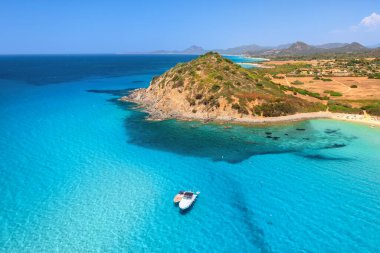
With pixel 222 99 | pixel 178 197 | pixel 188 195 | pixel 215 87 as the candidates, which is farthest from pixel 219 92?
pixel 178 197

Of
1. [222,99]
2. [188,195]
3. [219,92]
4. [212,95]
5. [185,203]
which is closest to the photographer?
[185,203]

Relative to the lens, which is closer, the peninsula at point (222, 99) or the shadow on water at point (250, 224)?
the shadow on water at point (250, 224)

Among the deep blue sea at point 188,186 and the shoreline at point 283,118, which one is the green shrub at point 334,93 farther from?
the deep blue sea at point 188,186

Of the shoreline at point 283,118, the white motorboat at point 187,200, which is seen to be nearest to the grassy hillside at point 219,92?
the shoreline at point 283,118

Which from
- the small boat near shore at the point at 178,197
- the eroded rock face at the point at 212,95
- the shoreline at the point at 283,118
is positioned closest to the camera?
the small boat near shore at the point at 178,197

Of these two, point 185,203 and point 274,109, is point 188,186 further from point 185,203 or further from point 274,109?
point 274,109

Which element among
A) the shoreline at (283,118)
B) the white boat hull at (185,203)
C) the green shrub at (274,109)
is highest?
the green shrub at (274,109)

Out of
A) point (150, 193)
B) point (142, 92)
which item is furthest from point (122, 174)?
point (142, 92)
